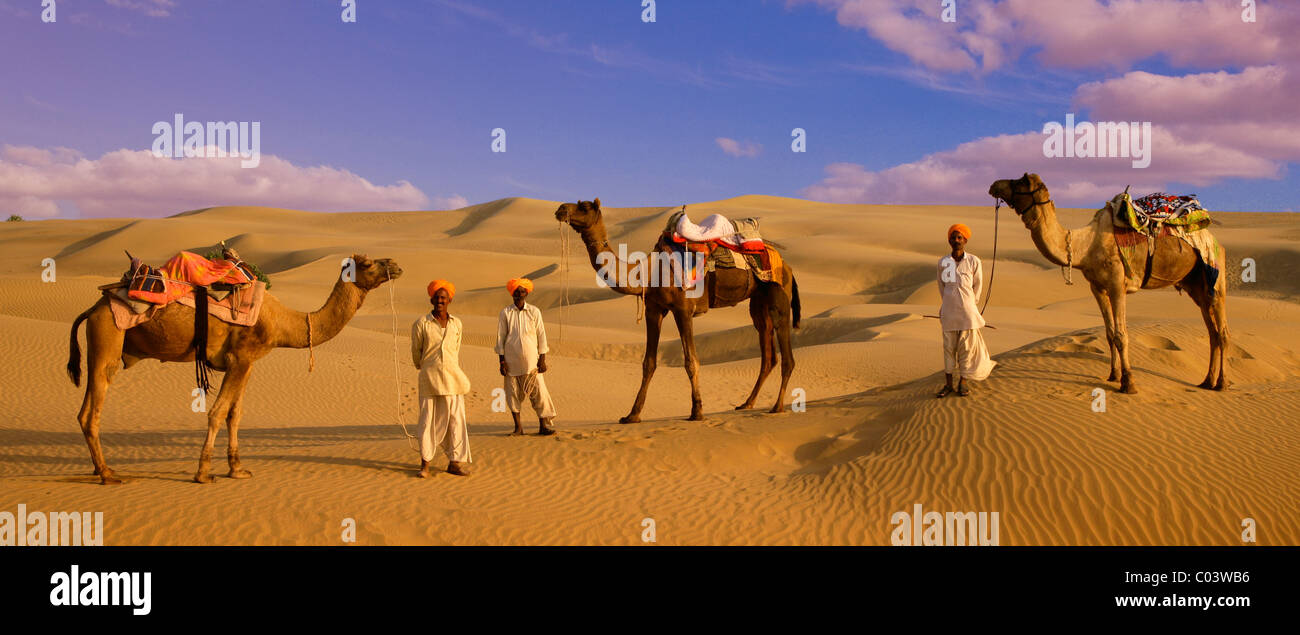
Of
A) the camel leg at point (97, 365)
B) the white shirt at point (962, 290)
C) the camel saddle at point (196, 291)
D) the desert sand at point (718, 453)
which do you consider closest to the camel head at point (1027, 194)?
the white shirt at point (962, 290)

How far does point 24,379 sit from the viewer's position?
15.3 m

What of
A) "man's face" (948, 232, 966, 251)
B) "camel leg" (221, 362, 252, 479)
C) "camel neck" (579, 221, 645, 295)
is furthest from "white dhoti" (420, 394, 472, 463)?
"man's face" (948, 232, 966, 251)

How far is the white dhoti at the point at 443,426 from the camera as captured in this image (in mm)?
8578

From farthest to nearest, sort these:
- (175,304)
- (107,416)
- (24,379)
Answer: (24,379) → (107,416) → (175,304)

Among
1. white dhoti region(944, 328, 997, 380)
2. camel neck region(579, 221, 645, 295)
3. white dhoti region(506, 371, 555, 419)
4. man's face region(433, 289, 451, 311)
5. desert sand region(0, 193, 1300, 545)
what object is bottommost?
desert sand region(0, 193, 1300, 545)

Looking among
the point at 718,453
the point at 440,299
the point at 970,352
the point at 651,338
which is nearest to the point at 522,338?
the point at 440,299

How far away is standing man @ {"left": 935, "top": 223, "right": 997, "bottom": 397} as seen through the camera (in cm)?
993

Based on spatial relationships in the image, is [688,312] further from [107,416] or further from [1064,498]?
[107,416]

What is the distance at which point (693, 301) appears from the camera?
11.5 metres

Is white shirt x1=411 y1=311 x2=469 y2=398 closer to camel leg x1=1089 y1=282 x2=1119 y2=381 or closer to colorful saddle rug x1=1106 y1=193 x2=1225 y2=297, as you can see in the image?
camel leg x1=1089 y1=282 x2=1119 y2=381

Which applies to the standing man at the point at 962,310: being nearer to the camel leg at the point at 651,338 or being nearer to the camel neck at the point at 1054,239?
the camel neck at the point at 1054,239
